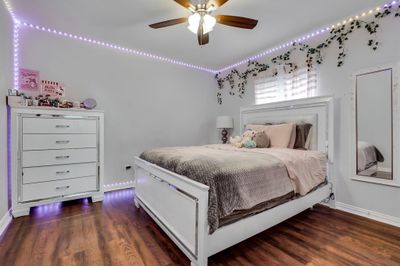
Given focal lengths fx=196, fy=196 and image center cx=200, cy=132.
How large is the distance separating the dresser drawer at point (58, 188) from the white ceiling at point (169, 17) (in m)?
2.19

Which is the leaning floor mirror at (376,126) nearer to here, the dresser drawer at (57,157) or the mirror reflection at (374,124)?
the mirror reflection at (374,124)

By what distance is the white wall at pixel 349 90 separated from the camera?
89.7 inches

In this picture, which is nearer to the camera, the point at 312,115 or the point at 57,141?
the point at 57,141

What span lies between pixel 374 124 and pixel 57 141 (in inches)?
160

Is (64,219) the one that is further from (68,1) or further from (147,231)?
(68,1)

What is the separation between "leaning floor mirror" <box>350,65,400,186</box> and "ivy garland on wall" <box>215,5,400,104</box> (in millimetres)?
407

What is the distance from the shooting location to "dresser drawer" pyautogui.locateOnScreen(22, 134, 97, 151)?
2449mm

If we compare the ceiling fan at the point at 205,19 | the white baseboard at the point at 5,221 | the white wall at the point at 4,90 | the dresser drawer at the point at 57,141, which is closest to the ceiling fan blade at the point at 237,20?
the ceiling fan at the point at 205,19

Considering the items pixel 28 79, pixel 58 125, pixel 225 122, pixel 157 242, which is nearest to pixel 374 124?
pixel 225 122

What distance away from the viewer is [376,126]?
239cm

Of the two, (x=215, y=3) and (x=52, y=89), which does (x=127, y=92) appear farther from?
(x=215, y=3)

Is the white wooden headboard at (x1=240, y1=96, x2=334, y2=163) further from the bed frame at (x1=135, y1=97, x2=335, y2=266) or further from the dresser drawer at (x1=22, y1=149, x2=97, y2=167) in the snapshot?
the dresser drawer at (x1=22, y1=149, x2=97, y2=167)

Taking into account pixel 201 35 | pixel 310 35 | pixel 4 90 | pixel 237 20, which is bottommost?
pixel 4 90

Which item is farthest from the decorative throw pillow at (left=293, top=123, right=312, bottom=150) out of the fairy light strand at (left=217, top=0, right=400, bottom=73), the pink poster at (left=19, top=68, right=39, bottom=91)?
the pink poster at (left=19, top=68, right=39, bottom=91)
